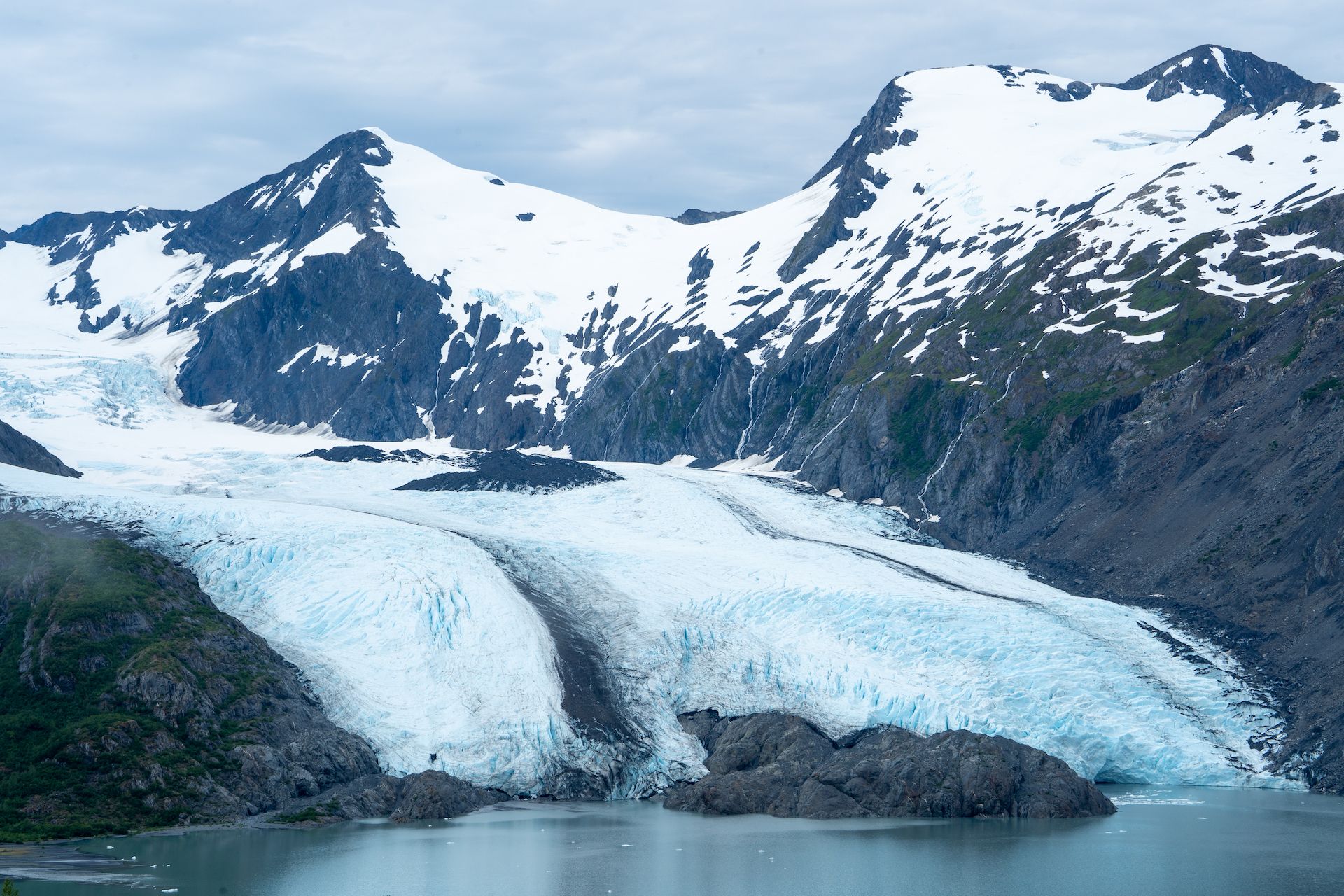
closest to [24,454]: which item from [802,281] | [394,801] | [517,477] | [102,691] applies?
[517,477]

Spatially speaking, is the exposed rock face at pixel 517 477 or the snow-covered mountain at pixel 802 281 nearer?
the exposed rock face at pixel 517 477

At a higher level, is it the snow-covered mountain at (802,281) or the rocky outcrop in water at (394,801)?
the snow-covered mountain at (802,281)

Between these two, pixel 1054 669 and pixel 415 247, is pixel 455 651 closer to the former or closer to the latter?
pixel 1054 669

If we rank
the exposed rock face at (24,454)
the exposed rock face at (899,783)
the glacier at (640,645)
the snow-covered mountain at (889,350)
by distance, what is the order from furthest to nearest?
the exposed rock face at (24,454) → the snow-covered mountain at (889,350) → the glacier at (640,645) → the exposed rock face at (899,783)

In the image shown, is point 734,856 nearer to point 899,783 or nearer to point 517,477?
point 899,783

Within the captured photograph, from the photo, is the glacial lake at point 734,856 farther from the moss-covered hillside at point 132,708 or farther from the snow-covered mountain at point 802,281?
the snow-covered mountain at point 802,281

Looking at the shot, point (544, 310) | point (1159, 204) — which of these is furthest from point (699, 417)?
point (1159, 204)

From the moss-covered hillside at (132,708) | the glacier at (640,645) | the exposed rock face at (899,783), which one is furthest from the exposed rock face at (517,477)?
the exposed rock face at (899,783)
